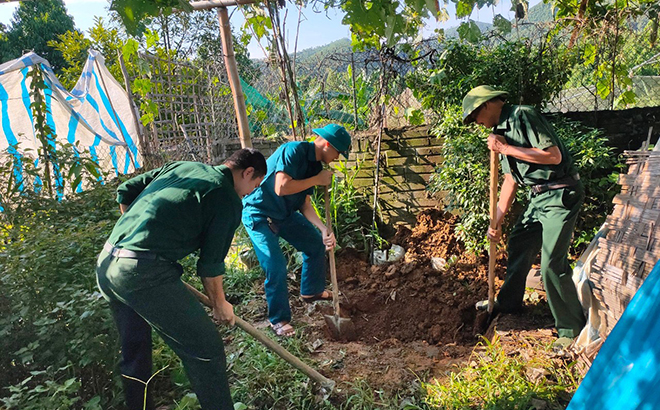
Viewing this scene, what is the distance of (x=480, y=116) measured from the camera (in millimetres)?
3043

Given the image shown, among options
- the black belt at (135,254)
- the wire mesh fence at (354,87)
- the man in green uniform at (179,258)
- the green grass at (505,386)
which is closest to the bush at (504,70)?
the wire mesh fence at (354,87)

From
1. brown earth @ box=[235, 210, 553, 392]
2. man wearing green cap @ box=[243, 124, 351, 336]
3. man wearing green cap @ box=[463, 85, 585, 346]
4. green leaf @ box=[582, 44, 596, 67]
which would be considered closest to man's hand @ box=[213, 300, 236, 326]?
brown earth @ box=[235, 210, 553, 392]

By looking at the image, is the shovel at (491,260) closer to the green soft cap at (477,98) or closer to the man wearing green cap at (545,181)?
the man wearing green cap at (545,181)

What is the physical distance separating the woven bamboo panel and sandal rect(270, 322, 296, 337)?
7.33 ft

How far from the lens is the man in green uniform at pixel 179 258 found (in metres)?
2.04

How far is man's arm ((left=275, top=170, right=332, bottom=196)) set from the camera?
10.9 ft

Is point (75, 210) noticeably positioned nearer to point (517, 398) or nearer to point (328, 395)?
point (328, 395)

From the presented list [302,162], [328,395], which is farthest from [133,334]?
[302,162]

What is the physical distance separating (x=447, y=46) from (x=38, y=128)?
14.3 ft

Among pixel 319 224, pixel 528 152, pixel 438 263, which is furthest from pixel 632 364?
pixel 438 263

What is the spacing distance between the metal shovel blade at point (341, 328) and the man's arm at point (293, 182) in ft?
3.85

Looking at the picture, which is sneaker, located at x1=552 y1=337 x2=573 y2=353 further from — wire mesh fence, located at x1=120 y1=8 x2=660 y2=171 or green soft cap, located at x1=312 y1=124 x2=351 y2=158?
wire mesh fence, located at x1=120 y1=8 x2=660 y2=171

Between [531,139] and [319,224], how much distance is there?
1.86m

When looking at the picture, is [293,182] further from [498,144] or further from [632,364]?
[632,364]
